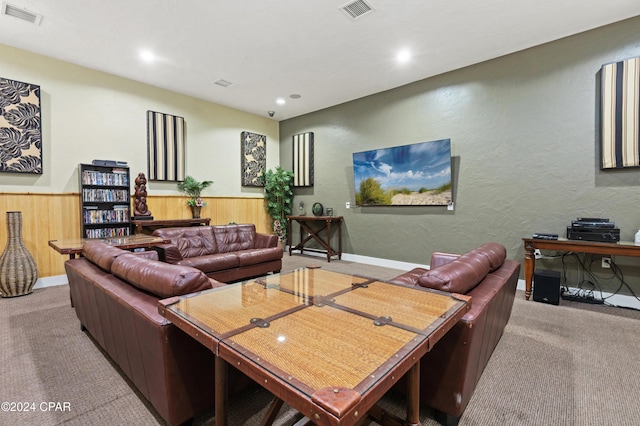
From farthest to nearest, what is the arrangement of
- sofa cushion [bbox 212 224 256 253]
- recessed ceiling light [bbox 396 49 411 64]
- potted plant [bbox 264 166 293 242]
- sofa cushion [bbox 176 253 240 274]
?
potted plant [bbox 264 166 293 242]
sofa cushion [bbox 212 224 256 253]
recessed ceiling light [bbox 396 49 411 64]
sofa cushion [bbox 176 253 240 274]

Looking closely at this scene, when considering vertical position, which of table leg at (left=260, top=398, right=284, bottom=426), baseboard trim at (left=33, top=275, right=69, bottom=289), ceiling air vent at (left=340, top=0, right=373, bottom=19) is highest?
ceiling air vent at (left=340, top=0, right=373, bottom=19)

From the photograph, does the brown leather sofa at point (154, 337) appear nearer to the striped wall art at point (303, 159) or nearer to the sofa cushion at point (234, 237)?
the sofa cushion at point (234, 237)

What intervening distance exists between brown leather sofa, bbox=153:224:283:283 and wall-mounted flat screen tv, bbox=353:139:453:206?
2.08m

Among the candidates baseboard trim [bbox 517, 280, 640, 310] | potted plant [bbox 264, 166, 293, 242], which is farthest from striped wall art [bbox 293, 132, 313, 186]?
baseboard trim [bbox 517, 280, 640, 310]

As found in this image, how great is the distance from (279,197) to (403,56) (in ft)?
13.3

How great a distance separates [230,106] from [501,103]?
500 cm

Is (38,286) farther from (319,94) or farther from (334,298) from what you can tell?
(319,94)

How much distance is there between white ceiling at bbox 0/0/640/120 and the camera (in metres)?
3.12

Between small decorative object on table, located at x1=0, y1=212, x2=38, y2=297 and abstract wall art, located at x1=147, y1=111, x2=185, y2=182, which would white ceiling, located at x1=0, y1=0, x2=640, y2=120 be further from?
small decorative object on table, located at x1=0, y1=212, x2=38, y2=297

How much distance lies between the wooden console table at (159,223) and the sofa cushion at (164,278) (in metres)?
3.21

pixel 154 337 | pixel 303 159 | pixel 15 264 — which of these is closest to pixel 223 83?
pixel 303 159

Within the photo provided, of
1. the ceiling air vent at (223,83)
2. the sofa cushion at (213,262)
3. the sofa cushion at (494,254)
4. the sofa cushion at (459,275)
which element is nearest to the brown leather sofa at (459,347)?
the sofa cushion at (459,275)

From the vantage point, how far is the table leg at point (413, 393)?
120cm

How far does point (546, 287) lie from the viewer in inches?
137
